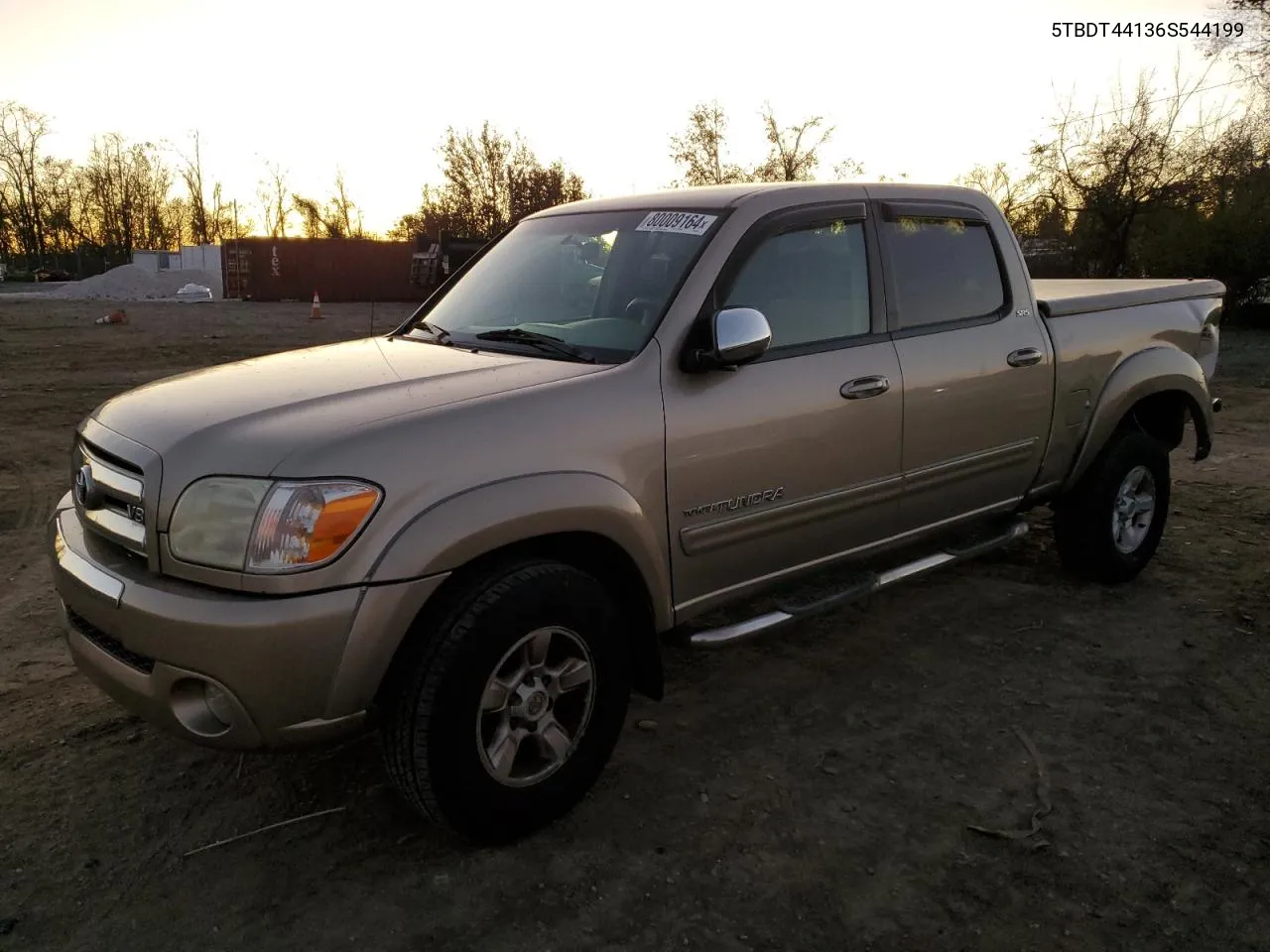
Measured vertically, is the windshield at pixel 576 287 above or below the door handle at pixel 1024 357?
above

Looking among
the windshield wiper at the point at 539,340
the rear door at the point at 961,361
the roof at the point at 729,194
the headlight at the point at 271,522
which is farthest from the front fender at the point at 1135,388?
the headlight at the point at 271,522

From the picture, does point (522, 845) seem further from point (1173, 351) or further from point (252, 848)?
point (1173, 351)

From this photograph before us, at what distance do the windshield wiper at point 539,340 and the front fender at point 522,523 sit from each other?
52 centimetres

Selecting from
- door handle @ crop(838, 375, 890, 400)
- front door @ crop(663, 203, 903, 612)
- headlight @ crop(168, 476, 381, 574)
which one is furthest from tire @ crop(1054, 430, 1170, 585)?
headlight @ crop(168, 476, 381, 574)

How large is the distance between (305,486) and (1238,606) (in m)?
4.31

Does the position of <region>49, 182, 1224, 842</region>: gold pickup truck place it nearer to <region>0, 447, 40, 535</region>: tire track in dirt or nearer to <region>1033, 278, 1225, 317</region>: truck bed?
<region>1033, 278, 1225, 317</region>: truck bed

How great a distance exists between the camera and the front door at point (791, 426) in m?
2.97

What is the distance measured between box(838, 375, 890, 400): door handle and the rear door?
5.6 inches

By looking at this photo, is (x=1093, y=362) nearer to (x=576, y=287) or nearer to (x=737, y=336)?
(x=737, y=336)

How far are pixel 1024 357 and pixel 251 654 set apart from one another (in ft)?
10.7

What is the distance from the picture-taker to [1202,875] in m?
2.56

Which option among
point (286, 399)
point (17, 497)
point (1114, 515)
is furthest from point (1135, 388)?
point (17, 497)

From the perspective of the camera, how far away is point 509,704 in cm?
258

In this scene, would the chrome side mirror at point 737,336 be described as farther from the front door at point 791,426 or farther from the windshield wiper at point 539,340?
the windshield wiper at point 539,340
